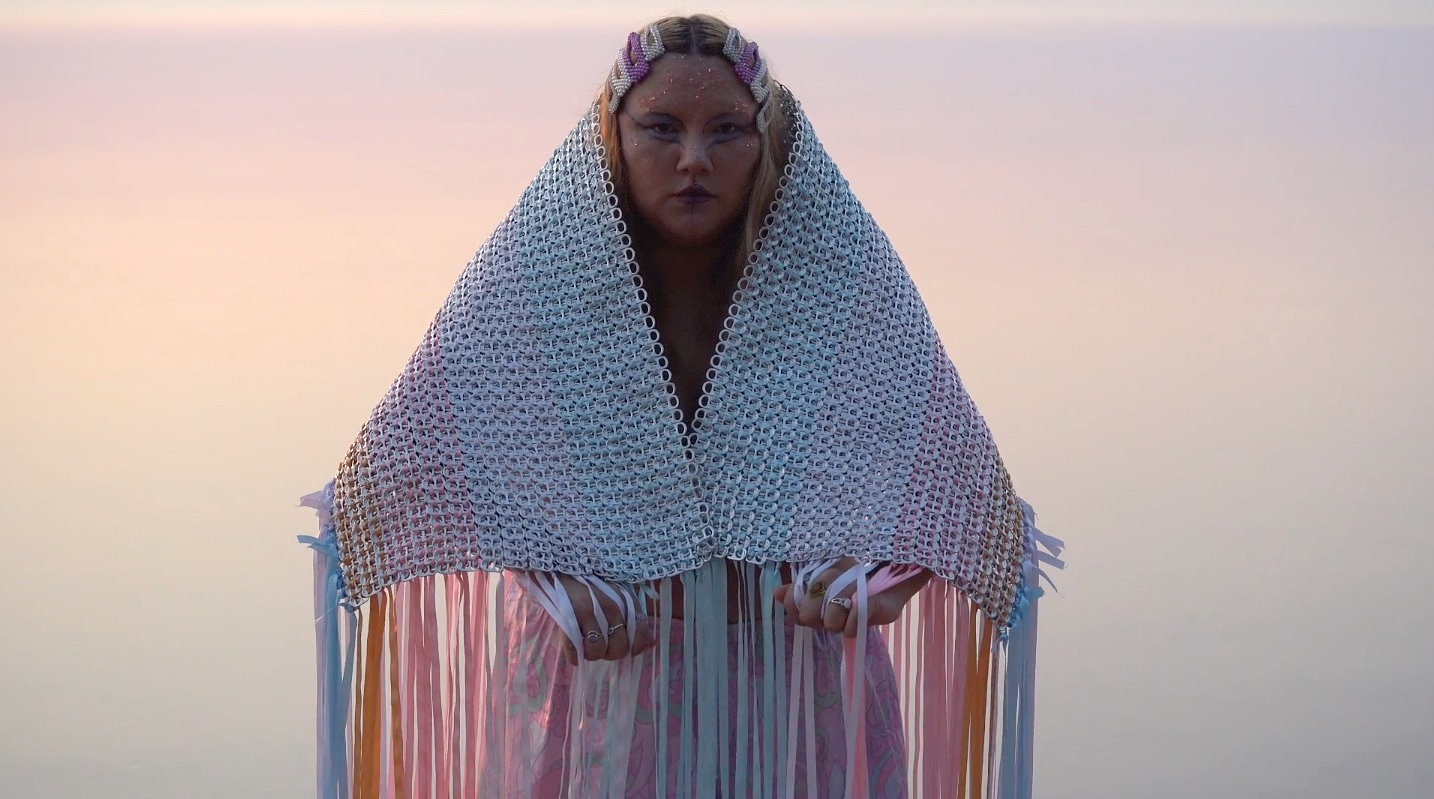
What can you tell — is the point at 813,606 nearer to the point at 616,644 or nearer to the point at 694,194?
the point at 616,644

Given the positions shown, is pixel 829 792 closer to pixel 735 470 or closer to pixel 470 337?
pixel 735 470

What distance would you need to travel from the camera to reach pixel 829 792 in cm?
184

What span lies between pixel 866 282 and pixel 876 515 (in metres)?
0.23

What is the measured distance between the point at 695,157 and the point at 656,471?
292 mm

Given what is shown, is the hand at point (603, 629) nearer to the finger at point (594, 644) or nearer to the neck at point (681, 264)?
the finger at point (594, 644)

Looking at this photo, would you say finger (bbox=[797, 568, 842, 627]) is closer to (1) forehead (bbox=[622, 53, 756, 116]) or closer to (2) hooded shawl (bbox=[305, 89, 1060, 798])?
(2) hooded shawl (bbox=[305, 89, 1060, 798])

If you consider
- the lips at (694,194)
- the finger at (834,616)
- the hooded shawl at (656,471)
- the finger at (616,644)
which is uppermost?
the lips at (694,194)

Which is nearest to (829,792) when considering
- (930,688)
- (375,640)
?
(930,688)

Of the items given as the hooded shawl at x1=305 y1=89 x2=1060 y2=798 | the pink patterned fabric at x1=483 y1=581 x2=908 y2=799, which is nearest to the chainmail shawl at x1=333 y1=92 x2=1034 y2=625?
the hooded shawl at x1=305 y1=89 x2=1060 y2=798

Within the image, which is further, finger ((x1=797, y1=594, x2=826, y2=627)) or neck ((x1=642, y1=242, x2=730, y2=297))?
neck ((x1=642, y1=242, x2=730, y2=297))

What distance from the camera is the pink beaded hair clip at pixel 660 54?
1.80 meters

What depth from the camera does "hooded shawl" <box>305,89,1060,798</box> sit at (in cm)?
178

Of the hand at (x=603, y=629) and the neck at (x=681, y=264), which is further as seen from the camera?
the neck at (x=681, y=264)

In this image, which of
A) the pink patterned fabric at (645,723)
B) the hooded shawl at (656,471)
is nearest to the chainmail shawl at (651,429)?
the hooded shawl at (656,471)
